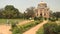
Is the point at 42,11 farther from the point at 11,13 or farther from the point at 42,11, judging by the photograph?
the point at 11,13

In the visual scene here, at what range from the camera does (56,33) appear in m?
9.17

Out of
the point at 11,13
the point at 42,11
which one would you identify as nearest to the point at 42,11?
the point at 42,11

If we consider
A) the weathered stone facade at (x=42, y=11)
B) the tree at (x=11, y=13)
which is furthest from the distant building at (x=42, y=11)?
the tree at (x=11, y=13)

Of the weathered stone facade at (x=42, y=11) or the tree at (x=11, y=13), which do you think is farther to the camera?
the weathered stone facade at (x=42, y=11)

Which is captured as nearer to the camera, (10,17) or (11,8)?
(10,17)

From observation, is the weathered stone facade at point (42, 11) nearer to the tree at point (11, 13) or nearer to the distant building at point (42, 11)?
the distant building at point (42, 11)

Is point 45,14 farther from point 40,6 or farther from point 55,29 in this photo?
point 55,29

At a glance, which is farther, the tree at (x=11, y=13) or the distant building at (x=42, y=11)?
the distant building at (x=42, y=11)

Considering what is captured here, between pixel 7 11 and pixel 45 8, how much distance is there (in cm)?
881

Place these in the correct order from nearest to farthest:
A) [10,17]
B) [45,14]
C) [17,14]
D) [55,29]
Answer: [55,29] < [10,17] < [17,14] < [45,14]

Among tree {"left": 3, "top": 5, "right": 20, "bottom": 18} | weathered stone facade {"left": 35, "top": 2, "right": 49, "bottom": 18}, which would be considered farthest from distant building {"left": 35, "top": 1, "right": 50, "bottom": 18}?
tree {"left": 3, "top": 5, "right": 20, "bottom": 18}

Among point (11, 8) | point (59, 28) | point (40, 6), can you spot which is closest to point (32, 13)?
point (40, 6)

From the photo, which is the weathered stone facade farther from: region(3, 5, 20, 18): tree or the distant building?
region(3, 5, 20, 18): tree

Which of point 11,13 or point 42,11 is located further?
point 42,11
